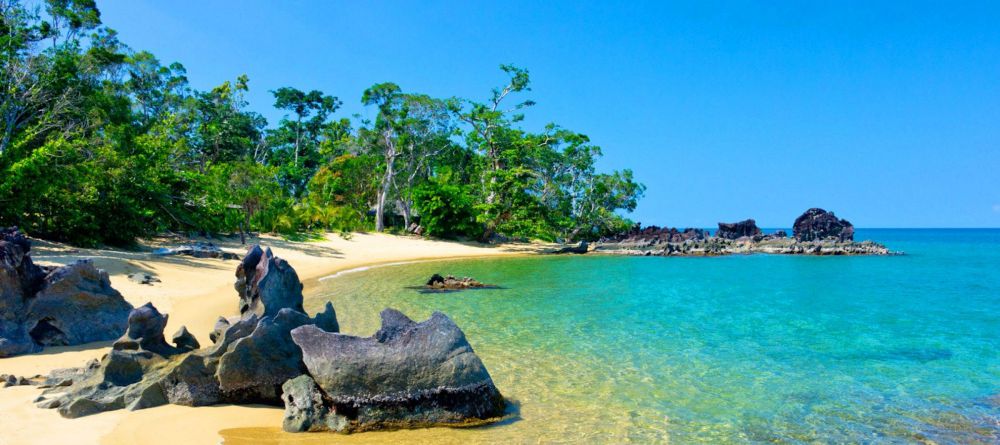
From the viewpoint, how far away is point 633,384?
9102 millimetres

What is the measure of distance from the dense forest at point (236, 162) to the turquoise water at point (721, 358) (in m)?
9.69

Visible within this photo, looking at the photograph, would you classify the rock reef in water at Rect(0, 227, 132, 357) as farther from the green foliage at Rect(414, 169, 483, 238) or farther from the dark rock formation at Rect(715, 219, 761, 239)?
the dark rock formation at Rect(715, 219, 761, 239)

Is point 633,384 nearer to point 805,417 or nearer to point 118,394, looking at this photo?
point 805,417

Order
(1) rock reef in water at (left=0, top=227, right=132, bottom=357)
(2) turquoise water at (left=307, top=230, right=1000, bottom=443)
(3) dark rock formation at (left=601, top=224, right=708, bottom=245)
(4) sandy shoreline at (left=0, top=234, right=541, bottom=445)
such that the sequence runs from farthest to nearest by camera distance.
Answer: (3) dark rock formation at (left=601, top=224, right=708, bottom=245) → (1) rock reef in water at (left=0, top=227, right=132, bottom=357) → (2) turquoise water at (left=307, top=230, right=1000, bottom=443) → (4) sandy shoreline at (left=0, top=234, right=541, bottom=445)

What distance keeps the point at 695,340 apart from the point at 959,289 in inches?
751

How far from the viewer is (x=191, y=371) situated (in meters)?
6.96

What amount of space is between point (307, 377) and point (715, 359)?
7733 millimetres

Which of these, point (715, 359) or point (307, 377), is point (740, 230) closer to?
point (715, 359)

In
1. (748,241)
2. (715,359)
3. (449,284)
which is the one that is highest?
(748,241)

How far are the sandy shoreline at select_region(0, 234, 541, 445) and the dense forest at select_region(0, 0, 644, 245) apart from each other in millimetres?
2078

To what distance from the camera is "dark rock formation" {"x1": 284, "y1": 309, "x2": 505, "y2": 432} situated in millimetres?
6504

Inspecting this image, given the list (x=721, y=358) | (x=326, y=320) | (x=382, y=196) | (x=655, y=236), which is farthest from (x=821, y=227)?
(x=326, y=320)

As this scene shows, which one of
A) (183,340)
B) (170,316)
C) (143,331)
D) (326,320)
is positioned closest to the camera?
(143,331)

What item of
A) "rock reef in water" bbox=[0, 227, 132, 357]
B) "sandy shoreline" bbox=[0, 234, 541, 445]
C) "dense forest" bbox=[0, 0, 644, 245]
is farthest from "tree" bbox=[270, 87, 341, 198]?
"rock reef in water" bbox=[0, 227, 132, 357]
